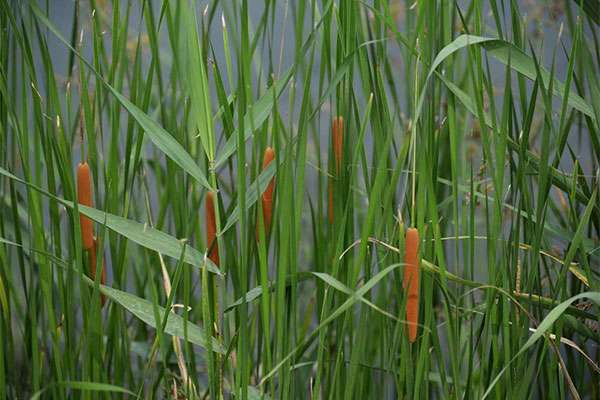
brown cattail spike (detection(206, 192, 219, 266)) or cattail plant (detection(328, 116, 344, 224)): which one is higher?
cattail plant (detection(328, 116, 344, 224))

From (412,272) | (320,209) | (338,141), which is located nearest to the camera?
(412,272)

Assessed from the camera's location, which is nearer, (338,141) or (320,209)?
(338,141)

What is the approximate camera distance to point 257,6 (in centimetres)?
149

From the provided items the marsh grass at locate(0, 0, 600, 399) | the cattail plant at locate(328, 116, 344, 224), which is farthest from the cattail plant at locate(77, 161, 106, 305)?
the cattail plant at locate(328, 116, 344, 224)

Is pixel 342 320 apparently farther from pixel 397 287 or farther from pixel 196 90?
pixel 196 90

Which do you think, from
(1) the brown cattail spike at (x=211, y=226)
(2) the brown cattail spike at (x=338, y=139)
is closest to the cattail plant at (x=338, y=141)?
(2) the brown cattail spike at (x=338, y=139)

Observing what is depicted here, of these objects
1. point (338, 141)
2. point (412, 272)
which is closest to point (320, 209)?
point (338, 141)

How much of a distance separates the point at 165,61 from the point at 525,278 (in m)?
0.61

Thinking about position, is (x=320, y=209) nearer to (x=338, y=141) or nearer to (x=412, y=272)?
(x=338, y=141)

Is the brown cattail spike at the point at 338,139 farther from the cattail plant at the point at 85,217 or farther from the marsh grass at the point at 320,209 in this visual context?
the cattail plant at the point at 85,217

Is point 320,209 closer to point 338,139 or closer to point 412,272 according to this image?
point 338,139

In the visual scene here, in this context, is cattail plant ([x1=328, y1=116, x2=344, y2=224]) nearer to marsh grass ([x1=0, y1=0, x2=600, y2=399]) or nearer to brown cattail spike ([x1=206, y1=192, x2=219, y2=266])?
marsh grass ([x1=0, y1=0, x2=600, y2=399])

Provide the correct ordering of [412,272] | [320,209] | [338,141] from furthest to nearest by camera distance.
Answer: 1. [320,209]
2. [338,141]
3. [412,272]

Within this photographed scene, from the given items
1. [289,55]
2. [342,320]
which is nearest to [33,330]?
[342,320]
